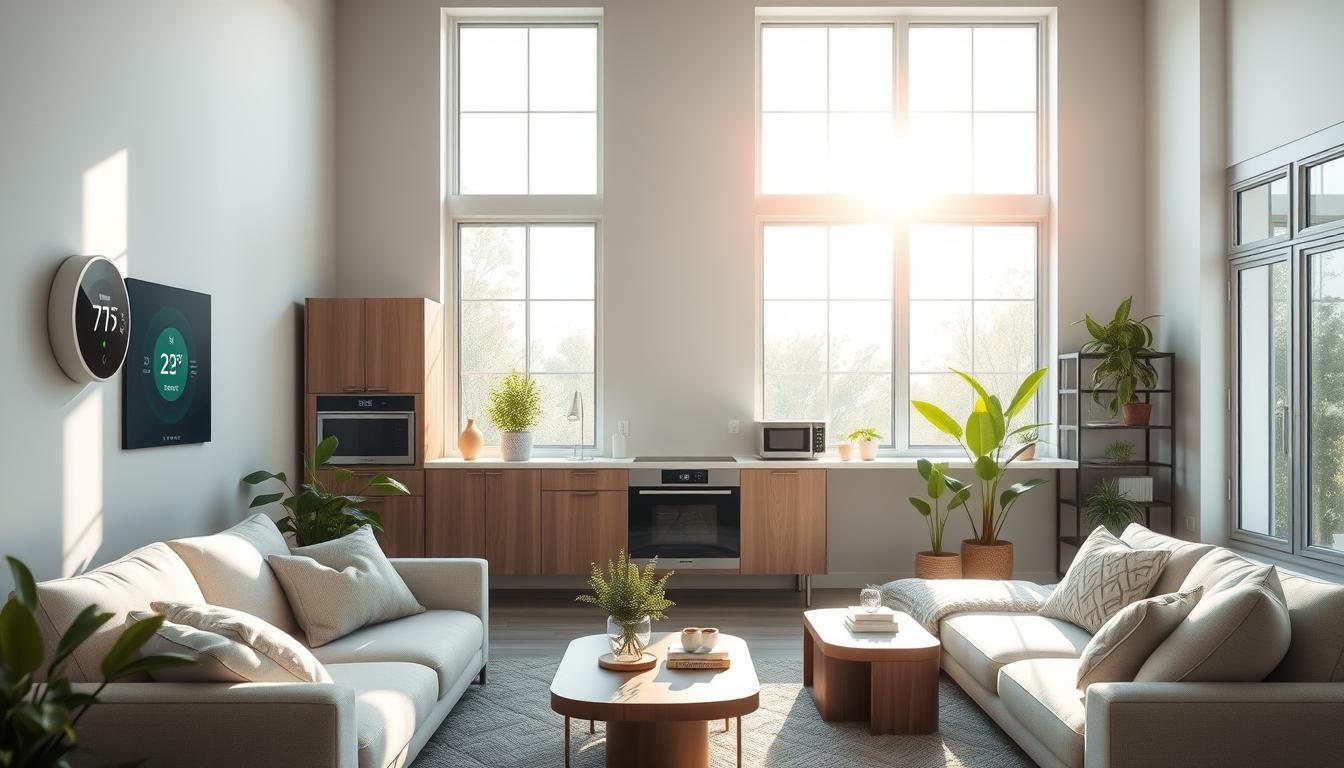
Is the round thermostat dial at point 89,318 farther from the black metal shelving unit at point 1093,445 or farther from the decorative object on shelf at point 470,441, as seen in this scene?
the black metal shelving unit at point 1093,445

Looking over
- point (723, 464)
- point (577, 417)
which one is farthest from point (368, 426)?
point (723, 464)

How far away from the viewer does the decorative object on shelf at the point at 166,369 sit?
12.8ft

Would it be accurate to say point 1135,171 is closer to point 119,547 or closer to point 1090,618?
point 1090,618

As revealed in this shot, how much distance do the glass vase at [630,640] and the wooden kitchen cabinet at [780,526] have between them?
2.45 m

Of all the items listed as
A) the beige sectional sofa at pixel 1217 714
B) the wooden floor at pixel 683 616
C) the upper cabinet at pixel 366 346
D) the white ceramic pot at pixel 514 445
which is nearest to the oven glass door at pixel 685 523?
the wooden floor at pixel 683 616

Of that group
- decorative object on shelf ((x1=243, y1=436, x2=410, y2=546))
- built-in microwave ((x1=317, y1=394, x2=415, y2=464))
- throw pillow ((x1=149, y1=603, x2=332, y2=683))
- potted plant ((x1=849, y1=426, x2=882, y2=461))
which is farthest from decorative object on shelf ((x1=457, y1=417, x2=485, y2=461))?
throw pillow ((x1=149, y1=603, x2=332, y2=683))

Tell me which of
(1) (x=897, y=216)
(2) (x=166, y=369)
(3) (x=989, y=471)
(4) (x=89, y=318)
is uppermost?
(1) (x=897, y=216)

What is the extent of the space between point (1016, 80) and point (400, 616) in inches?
209

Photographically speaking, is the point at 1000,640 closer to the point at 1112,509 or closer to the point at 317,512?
the point at 1112,509

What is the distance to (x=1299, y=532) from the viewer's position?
496 cm

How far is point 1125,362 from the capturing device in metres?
5.89

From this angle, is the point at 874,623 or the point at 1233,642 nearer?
the point at 1233,642

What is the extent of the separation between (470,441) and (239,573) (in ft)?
8.71

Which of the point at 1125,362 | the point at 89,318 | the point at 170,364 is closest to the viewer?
the point at 89,318
